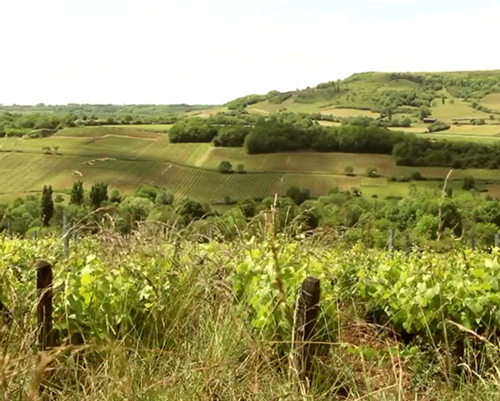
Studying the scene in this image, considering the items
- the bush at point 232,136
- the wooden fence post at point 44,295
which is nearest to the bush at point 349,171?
the bush at point 232,136

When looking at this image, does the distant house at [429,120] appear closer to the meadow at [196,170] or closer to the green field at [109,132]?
the meadow at [196,170]

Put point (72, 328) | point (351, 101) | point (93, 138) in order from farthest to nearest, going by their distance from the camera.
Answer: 1. point (351, 101)
2. point (93, 138)
3. point (72, 328)

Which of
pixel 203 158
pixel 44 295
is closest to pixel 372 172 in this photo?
pixel 203 158

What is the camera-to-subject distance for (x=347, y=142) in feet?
357

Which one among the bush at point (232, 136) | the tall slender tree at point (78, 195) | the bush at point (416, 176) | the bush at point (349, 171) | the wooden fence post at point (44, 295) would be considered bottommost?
the bush at point (416, 176)

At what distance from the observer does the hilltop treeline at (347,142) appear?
103 m

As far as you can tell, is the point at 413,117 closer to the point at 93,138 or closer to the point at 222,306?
the point at 93,138

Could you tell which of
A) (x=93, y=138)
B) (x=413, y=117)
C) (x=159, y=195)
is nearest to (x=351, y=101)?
(x=413, y=117)

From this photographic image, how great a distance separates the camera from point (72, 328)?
427cm

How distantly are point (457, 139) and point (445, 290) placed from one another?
12150 cm

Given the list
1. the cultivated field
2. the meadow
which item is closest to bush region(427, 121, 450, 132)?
the cultivated field

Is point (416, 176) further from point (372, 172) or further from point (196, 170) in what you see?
point (196, 170)

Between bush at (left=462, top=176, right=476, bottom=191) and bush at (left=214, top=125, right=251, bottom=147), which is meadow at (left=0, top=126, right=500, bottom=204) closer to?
bush at (left=214, top=125, right=251, bottom=147)

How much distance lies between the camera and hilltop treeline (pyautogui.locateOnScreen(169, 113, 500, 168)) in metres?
103
